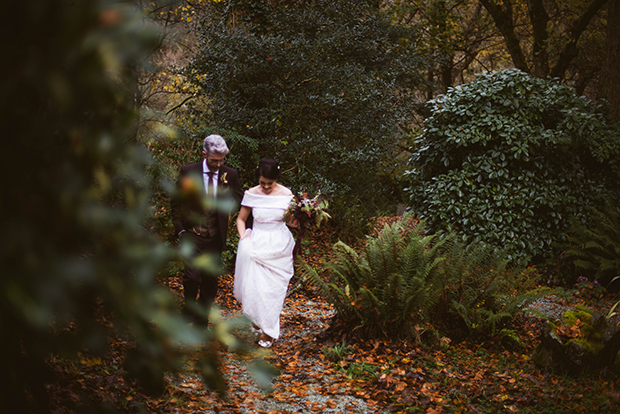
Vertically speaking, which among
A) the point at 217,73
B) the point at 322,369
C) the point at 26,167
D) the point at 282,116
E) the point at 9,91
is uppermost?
the point at 217,73

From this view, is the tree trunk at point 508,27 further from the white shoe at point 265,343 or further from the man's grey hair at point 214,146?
the white shoe at point 265,343

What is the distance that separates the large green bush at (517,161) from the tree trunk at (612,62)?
138 cm

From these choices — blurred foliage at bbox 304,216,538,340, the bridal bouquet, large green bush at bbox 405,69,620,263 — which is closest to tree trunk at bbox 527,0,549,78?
large green bush at bbox 405,69,620,263

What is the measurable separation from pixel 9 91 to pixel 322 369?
4931 mm

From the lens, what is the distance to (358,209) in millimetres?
11578

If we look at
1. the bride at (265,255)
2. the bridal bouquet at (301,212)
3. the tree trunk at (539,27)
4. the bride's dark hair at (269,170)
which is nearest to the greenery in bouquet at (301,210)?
the bridal bouquet at (301,212)

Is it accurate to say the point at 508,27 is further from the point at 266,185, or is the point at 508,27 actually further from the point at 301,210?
the point at 266,185

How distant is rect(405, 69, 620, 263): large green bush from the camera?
9125mm

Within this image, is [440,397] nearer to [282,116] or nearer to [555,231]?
[555,231]

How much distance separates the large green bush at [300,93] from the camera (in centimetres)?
1055

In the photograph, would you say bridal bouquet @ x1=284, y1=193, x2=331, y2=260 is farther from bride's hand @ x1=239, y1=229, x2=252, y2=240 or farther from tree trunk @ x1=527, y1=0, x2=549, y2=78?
tree trunk @ x1=527, y1=0, x2=549, y2=78

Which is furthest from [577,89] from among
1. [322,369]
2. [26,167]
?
[26,167]

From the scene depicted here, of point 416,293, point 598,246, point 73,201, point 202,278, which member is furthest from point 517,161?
point 73,201

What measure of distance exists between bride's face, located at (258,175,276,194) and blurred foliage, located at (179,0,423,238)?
378 centimetres
